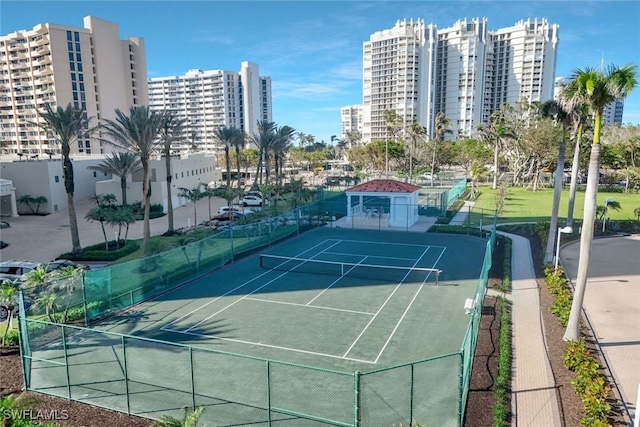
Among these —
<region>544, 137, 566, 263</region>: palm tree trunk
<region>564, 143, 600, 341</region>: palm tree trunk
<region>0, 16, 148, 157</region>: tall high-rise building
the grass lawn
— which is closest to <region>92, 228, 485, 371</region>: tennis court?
<region>544, 137, 566, 263</region>: palm tree trunk

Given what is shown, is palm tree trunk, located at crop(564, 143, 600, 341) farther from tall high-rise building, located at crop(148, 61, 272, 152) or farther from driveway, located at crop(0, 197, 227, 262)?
tall high-rise building, located at crop(148, 61, 272, 152)

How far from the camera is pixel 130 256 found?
92.4 feet

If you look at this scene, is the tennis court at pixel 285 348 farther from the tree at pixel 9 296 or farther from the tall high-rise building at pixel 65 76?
the tall high-rise building at pixel 65 76

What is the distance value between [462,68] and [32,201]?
12933 cm

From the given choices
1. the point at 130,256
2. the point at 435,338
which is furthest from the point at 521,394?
the point at 130,256

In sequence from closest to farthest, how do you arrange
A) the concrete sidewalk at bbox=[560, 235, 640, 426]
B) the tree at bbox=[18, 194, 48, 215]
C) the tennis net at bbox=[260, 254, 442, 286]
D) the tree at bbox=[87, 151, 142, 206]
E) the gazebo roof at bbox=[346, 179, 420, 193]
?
the concrete sidewalk at bbox=[560, 235, 640, 426] < the tennis net at bbox=[260, 254, 442, 286] < the gazebo roof at bbox=[346, 179, 420, 193] < the tree at bbox=[87, 151, 142, 206] < the tree at bbox=[18, 194, 48, 215]

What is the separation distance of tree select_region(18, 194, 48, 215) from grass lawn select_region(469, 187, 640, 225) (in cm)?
4176

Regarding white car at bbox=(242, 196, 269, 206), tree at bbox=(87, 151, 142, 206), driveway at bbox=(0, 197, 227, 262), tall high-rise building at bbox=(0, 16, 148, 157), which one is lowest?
driveway at bbox=(0, 197, 227, 262)

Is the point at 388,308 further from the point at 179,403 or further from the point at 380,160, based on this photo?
the point at 380,160

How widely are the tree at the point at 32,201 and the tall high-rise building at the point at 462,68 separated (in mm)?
114918

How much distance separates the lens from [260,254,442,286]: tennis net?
21.8 metres

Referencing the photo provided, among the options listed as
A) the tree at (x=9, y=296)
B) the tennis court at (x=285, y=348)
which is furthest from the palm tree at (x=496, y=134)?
the tree at (x=9, y=296)

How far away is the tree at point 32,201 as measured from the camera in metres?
45.0

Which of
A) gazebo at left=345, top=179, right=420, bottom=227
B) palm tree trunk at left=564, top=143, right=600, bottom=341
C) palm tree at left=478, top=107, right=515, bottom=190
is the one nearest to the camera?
palm tree trunk at left=564, top=143, right=600, bottom=341
